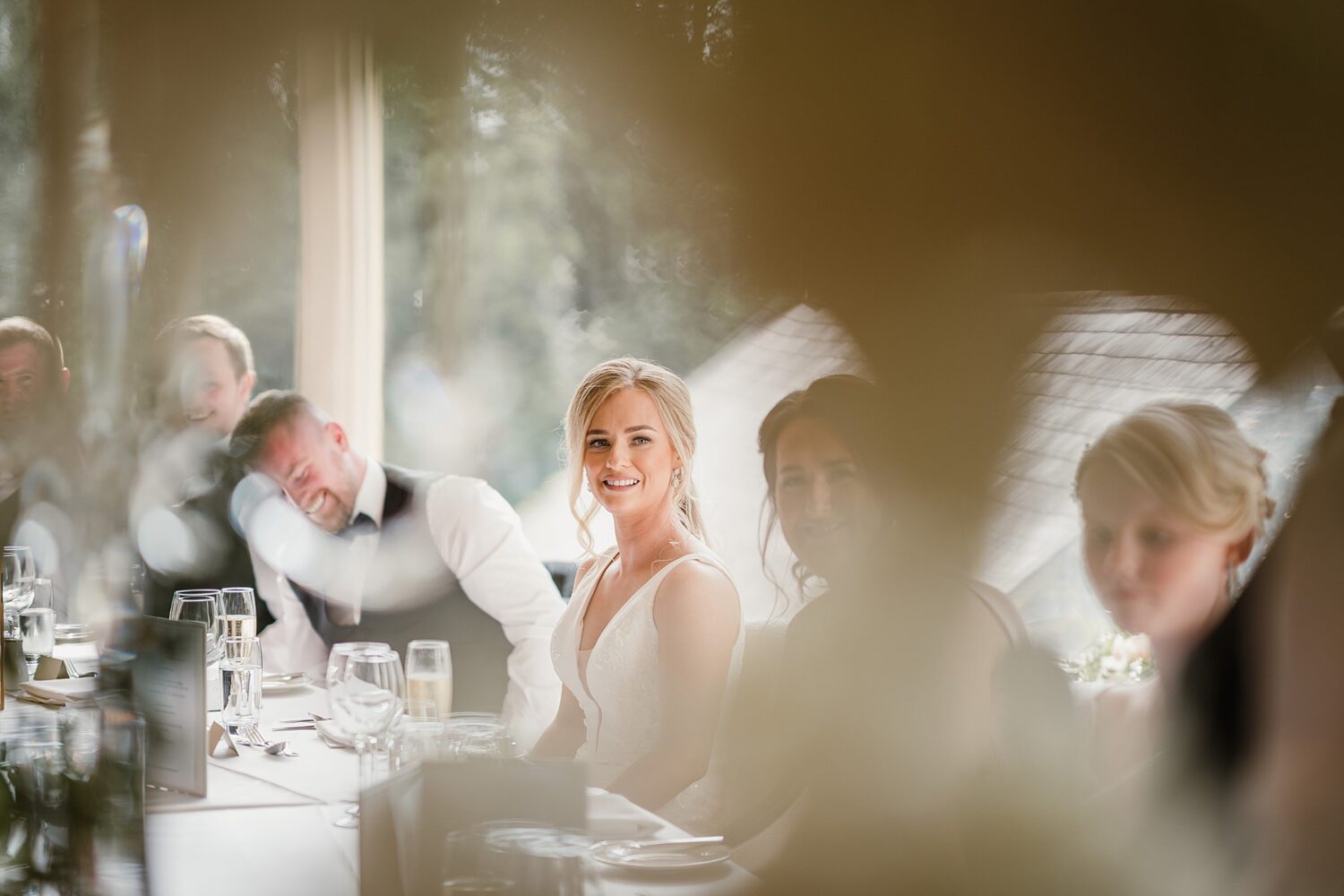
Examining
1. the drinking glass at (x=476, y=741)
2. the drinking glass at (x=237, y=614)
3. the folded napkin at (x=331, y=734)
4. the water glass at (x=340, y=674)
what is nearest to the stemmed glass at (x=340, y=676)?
the water glass at (x=340, y=674)

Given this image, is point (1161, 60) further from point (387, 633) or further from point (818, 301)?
point (387, 633)

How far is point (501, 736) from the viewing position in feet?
3.95

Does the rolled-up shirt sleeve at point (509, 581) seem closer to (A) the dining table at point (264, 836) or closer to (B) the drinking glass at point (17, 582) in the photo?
(A) the dining table at point (264, 836)

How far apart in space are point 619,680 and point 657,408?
0.40 m

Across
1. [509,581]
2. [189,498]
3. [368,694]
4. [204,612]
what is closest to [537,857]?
[368,694]

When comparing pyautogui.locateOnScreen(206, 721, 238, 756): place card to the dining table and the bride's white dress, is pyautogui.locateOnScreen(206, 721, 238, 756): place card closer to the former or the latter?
the dining table

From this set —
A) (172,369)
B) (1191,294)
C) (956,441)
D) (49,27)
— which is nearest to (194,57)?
(49,27)

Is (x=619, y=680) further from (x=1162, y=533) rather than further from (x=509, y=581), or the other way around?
(x=1162, y=533)

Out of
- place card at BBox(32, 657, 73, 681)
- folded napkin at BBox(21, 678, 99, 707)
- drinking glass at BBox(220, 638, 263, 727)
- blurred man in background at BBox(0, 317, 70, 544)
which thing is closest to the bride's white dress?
drinking glass at BBox(220, 638, 263, 727)

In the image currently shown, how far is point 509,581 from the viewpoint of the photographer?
1.93 metres

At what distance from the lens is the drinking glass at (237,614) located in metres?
1.68

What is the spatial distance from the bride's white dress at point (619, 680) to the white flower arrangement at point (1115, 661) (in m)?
0.46

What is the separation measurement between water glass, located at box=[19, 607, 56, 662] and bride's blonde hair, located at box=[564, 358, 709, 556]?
1.00m

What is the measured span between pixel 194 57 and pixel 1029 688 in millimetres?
1376
